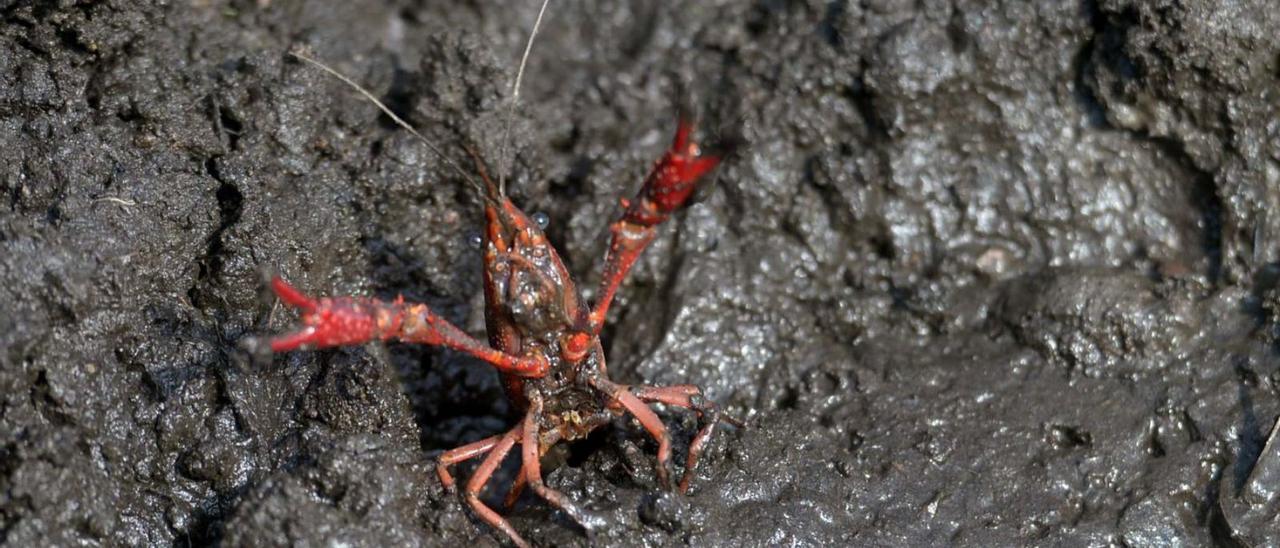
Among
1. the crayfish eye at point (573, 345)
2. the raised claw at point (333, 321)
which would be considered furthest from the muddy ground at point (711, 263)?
the raised claw at point (333, 321)

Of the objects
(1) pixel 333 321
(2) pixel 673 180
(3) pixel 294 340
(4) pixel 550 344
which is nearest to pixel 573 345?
(4) pixel 550 344

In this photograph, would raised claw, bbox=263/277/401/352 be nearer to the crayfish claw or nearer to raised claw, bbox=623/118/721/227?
the crayfish claw

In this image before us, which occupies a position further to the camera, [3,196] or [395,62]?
[395,62]

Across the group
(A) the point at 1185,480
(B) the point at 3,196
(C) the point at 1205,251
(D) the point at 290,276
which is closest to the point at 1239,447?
(A) the point at 1185,480

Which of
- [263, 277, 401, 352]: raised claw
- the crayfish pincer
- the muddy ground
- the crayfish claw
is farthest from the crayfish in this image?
the crayfish claw

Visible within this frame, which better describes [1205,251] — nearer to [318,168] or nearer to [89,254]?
[318,168]

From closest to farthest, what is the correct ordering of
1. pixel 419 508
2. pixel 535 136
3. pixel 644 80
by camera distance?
pixel 419 508 < pixel 535 136 < pixel 644 80

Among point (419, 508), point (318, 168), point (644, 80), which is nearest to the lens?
point (419, 508)
